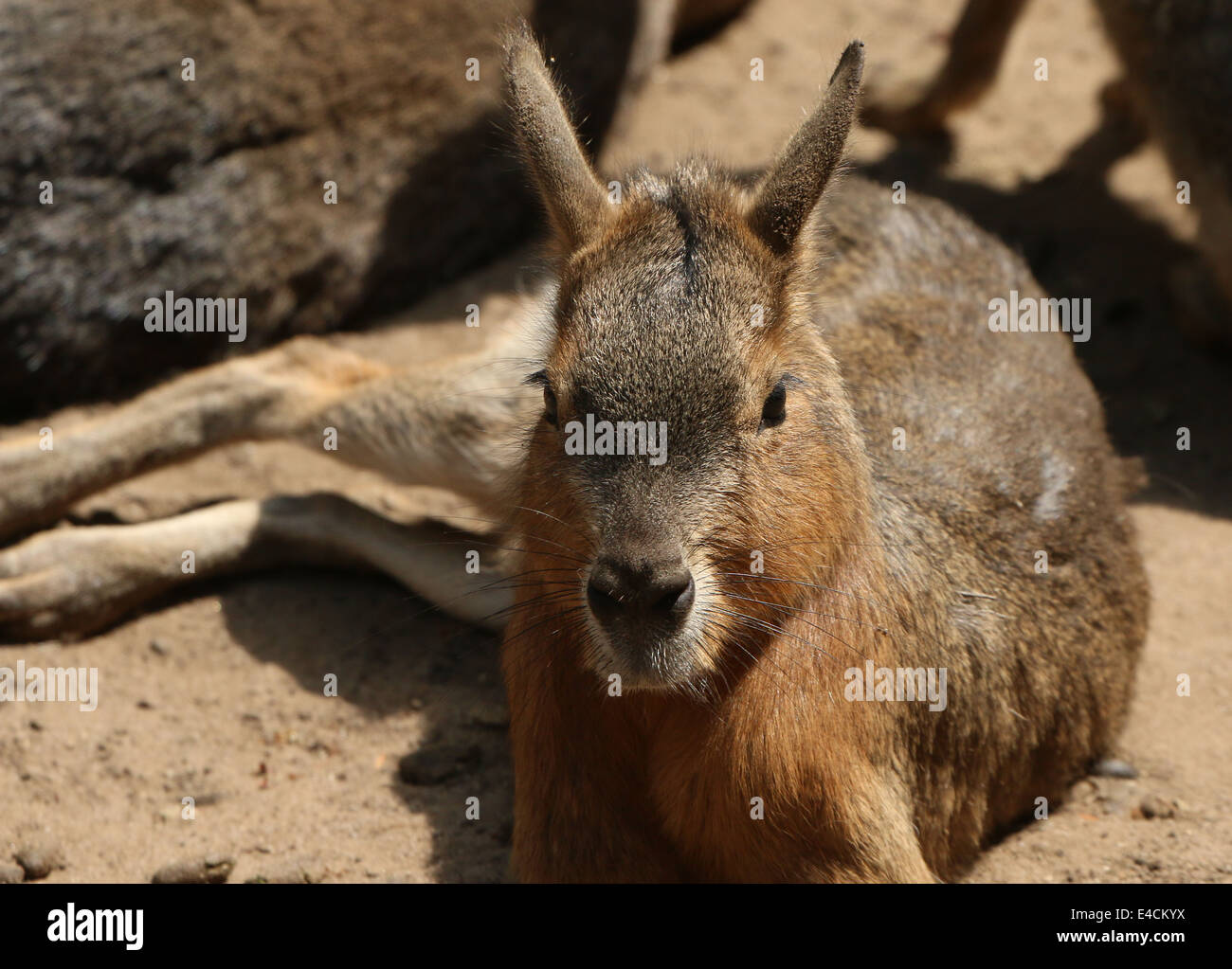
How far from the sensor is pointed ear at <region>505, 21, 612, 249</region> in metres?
4.32

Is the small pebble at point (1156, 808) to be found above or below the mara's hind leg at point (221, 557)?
below

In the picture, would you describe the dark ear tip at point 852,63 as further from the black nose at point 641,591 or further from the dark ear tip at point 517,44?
the black nose at point 641,591

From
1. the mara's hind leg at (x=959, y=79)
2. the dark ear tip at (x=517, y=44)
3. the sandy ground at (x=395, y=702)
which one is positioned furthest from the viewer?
the mara's hind leg at (x=959, y=79)

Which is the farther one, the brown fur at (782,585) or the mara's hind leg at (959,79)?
the mara's hind leg at (959,79)

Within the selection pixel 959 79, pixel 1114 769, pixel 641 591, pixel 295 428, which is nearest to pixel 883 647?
pixel 641 591

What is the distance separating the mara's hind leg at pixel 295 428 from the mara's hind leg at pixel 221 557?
241mm

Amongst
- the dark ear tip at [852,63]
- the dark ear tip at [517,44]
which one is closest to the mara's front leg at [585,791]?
the dark ear tip at [517,44]

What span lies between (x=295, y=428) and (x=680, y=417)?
3199mm

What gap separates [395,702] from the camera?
19.4ft

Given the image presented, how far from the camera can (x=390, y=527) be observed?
6539mm

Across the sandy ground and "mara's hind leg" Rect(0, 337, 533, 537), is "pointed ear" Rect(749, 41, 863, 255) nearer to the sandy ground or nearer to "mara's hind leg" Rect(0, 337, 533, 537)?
the sandy ground

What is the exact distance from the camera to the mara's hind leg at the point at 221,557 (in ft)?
19.5

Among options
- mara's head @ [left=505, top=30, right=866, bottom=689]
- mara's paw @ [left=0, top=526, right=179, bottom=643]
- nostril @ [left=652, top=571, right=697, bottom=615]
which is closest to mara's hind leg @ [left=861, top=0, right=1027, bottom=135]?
mara's head @ [left=505, top=30, right=866, bottom=689]

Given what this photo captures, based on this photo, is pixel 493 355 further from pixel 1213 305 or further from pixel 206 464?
pixel 1213 305
